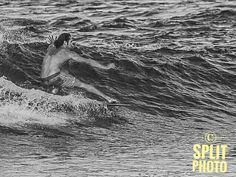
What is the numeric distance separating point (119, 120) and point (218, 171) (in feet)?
15.4

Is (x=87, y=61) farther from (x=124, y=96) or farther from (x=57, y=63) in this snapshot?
(x=124, y=96)

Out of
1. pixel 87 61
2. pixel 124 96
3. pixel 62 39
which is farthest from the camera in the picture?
pixel 124 96

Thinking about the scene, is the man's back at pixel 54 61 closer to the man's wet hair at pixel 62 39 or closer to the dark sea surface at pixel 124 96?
the man's wet hair at pixel 62 39

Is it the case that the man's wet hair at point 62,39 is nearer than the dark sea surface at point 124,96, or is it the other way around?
the dark sea surface at point 124,96

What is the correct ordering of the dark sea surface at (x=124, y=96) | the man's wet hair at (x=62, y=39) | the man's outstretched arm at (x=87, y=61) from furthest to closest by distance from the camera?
the man's wet hair at (x=62, y=39), the man's outstretched arm at (x=87, y=61), the dark sea surface at (x=124, y=96)

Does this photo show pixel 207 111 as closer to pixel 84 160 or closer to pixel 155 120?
pixel 155 120

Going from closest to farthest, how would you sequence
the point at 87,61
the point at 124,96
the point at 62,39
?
1. the point at 87,61
2. the point at 62,39
3. the point at 124,96

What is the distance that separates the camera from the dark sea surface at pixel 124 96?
12.3 m

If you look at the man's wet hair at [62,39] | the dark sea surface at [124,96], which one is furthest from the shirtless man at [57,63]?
the dark sea surface at [124,96]

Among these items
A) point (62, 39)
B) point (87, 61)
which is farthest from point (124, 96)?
point (62, 39)

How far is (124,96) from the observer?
18.0 m

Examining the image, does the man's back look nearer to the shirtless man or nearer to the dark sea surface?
the shirtless man

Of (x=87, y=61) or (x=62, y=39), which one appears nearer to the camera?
(x=87, y=61)

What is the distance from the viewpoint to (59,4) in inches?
1420
